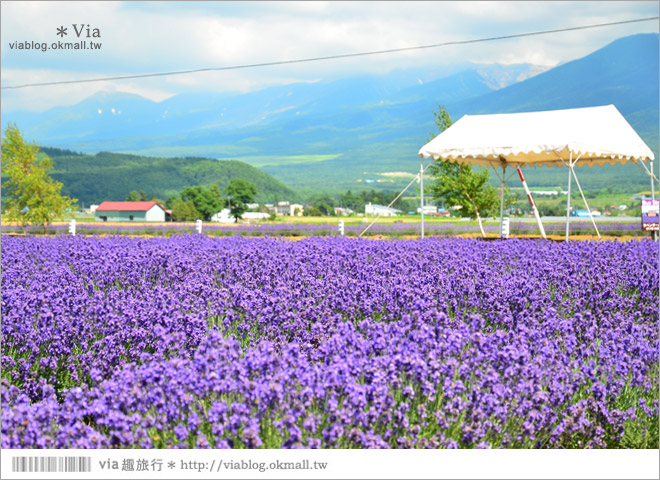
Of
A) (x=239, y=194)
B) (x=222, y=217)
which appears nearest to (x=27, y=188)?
(x=239, y=194)

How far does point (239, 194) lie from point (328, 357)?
109 m

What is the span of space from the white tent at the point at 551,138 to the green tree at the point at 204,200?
346ft

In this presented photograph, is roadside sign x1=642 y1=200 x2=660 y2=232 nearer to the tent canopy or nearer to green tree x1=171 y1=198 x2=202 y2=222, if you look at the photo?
the tent canopy

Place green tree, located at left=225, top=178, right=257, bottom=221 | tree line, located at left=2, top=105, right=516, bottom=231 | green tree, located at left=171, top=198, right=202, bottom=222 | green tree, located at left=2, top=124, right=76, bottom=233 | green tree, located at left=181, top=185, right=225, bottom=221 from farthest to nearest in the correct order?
green tree, located at left=181, top=185, right=225, bottom=221, green tree, located at left=225, top=178, right=257, bottom=221, green tree, located at left=171, top=198, right=202, bottom=222, green tree, located at left=2, top=124, right=76, bottom=233, tree line, located at left=2, top=105, right=516, bottom=231

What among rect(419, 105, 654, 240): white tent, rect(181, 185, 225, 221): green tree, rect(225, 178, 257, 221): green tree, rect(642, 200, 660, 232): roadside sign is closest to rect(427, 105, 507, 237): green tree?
rect(642, 200, 660, 232): roadside sign

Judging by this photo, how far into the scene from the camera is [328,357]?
3.69m

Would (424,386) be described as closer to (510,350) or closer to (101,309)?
(510,350)

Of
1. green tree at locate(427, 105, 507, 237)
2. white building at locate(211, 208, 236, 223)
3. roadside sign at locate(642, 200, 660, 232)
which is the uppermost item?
green tree at locate(427, 105, 507, 237)

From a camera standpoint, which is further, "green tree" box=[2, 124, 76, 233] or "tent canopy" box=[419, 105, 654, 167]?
"green tree" box=[2, 124, 76, 233]

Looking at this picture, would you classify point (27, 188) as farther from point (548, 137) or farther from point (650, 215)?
point (650, 215)

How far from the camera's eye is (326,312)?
4.98 m

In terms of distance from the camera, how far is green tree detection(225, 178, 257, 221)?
109494 millimetres

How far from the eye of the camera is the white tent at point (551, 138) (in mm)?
13727

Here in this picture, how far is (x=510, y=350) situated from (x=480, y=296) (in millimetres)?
2177
